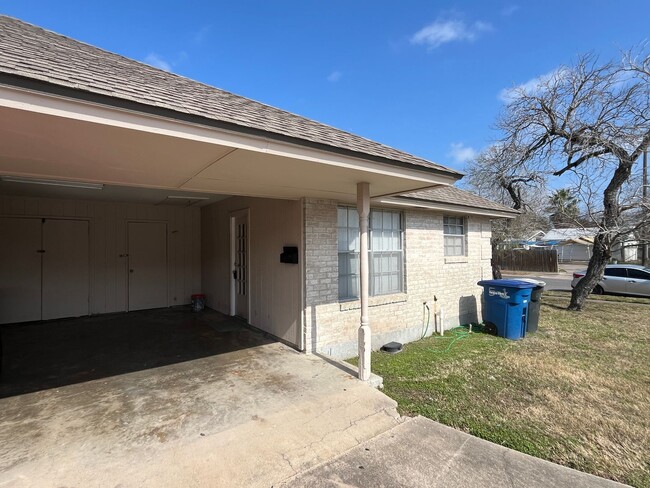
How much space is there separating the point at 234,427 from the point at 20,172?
11.6 ft

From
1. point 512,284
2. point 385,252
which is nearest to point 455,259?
point 512,284

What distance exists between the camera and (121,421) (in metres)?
3.21

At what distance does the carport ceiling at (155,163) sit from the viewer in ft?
7.84

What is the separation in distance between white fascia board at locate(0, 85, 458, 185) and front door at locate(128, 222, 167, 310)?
22.6 ft

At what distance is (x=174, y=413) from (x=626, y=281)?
16743mm

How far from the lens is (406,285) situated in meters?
6.76

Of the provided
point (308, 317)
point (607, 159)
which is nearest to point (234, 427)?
point (308, 317)

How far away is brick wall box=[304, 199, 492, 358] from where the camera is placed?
5363 mm

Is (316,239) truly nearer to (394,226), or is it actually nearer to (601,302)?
(394,226)

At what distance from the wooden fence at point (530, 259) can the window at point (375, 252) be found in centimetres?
2058

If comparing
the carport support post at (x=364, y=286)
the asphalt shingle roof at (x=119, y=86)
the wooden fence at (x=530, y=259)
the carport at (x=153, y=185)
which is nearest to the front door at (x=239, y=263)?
the carport at (x=153, y=185)

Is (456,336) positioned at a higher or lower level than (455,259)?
lower

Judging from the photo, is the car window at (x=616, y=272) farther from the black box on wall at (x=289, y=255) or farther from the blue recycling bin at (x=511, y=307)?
the black box on wall at (x=289, y=255)

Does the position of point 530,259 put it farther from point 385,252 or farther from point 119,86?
point 119,86
